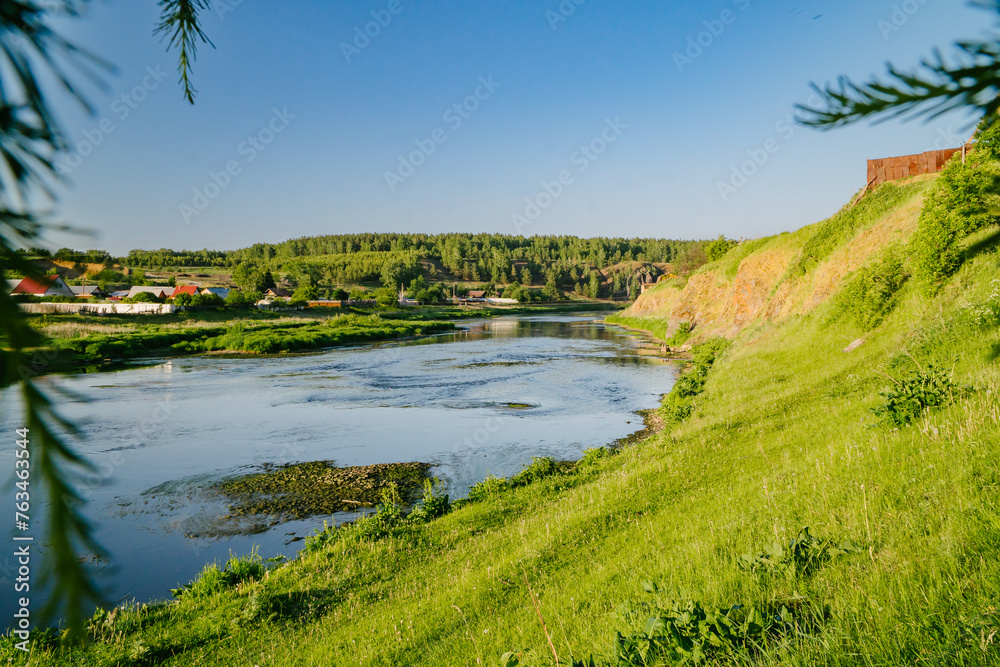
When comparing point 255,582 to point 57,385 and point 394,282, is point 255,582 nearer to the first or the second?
point 57,385

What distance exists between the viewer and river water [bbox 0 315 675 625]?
12680 millimetres

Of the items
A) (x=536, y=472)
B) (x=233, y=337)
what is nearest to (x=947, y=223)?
(x=536, y=472)

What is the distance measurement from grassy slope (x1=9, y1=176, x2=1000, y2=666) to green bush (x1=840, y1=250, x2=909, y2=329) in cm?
343

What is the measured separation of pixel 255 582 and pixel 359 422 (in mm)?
14161

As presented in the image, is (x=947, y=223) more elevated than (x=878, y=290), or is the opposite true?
(x=947, y=223)

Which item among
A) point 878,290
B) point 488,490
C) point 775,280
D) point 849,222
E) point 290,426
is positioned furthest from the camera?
point 775,280

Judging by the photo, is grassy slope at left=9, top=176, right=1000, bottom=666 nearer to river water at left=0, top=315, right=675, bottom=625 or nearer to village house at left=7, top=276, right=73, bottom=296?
village house at left=7, top=276, right=73, bottom=296

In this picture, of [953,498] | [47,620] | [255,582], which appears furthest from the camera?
[255,582]

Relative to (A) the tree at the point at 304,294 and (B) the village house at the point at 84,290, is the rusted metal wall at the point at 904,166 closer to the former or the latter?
(B) the village house at the point at 84,290

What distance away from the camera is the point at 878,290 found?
18250 mm

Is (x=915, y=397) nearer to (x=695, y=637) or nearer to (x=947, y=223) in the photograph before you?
(x=695, y=637)

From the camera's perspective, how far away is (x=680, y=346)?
156ft

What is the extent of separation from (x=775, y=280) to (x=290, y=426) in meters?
30.6

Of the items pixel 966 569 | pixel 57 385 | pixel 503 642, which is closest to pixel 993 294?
pixel 966 569
